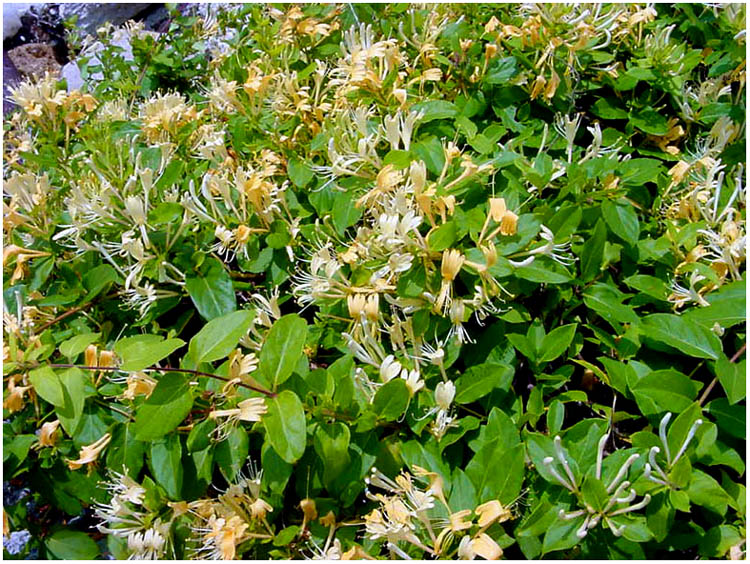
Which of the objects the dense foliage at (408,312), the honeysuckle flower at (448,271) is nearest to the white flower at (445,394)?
the dense foliage at (408,312)

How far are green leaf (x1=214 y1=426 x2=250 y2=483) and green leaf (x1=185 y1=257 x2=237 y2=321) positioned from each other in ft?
0.89

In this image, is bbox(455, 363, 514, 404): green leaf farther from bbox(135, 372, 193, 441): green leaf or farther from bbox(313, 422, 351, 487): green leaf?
bbox(135, 372, 193, 441): green leaf

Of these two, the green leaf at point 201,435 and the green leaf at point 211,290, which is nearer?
the green leaf at point 201,435

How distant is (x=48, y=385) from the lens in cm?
93

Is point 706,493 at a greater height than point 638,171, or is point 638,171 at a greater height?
point 638,171

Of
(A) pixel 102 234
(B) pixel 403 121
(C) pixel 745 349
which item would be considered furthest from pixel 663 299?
(A) pixel 102 234

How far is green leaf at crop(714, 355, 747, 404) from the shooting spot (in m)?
0.84

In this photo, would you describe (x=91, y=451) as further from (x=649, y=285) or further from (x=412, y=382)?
(x=649, y=285)

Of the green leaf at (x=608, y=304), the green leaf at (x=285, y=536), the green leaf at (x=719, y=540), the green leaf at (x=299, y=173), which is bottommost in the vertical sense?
the green leaf at (x=719, y=540)

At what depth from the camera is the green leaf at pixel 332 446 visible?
90cm

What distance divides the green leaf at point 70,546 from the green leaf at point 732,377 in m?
1.07

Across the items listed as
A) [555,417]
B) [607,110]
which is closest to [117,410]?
[555,417]

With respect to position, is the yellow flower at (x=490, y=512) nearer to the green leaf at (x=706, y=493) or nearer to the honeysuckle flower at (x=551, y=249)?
the green leaf at (x=706, y=493)

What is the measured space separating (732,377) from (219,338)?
2.31ft
